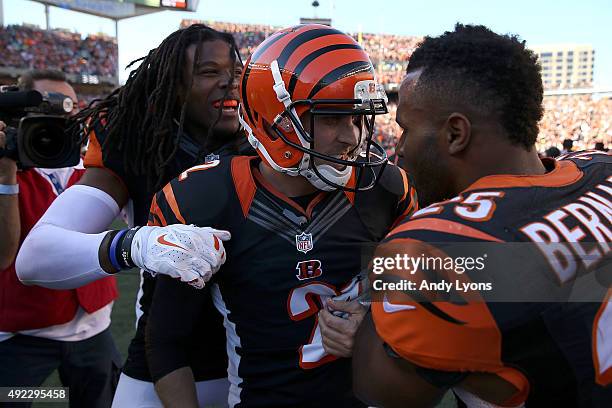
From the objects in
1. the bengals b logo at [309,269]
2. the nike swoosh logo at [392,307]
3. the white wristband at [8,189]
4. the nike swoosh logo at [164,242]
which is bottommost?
the white wristband at [8,189]

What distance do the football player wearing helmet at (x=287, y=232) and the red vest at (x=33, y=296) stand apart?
128 cm

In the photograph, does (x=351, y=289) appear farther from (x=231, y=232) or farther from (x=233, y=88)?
(x=233, y=88)

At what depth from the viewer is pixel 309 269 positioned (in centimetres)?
153

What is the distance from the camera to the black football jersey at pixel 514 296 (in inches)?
38.6

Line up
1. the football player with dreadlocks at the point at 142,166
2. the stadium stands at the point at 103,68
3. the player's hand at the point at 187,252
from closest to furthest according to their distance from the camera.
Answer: the player's hand at the point at 187,252 → the football player with dreadlocks at the point at 142,166 → the stadium stands at the point at 103,68

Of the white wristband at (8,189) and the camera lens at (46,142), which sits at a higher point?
the camera lens at (46,142)

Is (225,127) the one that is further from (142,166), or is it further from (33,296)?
(33,296)

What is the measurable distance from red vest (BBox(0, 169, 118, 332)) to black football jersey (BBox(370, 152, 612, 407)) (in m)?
2.02

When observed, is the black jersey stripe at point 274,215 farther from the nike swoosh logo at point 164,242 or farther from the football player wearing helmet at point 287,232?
the nike swoosh logo at point 164,242

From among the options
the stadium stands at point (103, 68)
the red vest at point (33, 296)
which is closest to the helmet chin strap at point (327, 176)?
the red vest at point (33, 296)

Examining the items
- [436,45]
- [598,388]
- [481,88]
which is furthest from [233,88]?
[598,388]

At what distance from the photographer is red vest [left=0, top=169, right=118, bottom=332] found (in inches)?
98.9

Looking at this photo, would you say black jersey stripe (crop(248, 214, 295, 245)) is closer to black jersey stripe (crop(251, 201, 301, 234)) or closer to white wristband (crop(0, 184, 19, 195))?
black jersey stripe (crop(251, 201, 301, 234))

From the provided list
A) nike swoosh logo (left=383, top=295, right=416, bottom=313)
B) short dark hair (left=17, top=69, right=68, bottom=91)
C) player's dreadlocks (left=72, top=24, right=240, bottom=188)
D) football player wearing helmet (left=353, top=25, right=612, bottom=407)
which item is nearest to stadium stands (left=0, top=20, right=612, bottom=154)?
short dark hair (left=17, top=69, right=68, bottom=91)
